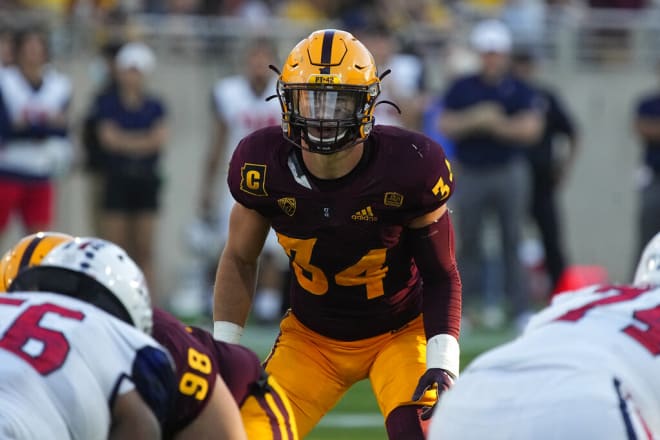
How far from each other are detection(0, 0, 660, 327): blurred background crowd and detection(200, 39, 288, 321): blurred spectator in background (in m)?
0.02

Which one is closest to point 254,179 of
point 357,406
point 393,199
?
point 393,199

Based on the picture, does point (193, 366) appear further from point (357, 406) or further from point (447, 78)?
point (447, 78)

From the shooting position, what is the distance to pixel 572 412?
3199mm

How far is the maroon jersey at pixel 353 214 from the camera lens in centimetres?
462

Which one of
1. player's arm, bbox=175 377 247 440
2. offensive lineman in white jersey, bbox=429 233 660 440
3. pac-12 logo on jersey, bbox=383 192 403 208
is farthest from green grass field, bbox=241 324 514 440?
offensive lineman in white jersey, bbox=429 233 660 440

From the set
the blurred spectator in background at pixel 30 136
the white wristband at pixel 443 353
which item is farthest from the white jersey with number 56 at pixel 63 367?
the blurred spectator in background at pixel 30 136

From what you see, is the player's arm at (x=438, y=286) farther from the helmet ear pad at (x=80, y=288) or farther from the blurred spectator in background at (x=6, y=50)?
the blurred spectator in background at (x=6, y=50)

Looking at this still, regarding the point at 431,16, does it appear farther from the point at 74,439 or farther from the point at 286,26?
the point at 74,439

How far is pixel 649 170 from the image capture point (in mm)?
9891

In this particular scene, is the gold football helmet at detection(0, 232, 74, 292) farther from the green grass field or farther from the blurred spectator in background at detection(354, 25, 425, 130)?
the blurred spectator in background at detection(354, 25, 425, 130)

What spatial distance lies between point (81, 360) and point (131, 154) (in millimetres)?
6908

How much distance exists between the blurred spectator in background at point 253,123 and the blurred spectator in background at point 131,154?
407mm

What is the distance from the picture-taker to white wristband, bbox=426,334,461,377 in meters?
4.54

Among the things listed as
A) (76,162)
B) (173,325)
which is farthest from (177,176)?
(173,325)
